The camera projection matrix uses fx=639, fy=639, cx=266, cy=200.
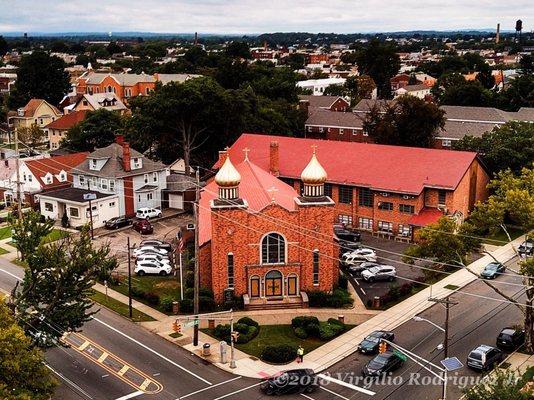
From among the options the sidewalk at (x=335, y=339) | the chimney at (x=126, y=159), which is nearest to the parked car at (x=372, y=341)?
the sidewalk at (x=335, y=339)

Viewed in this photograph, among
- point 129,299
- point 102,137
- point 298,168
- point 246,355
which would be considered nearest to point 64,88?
point 102,137

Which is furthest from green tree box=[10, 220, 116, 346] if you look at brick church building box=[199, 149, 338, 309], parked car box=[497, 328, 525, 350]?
parked car box=[497, 328, 525, 350]

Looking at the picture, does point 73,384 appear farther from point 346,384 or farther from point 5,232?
point 5,232

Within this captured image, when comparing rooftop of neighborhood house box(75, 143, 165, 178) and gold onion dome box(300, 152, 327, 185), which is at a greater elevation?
gold onion dome box(300, 152, 327, 185)

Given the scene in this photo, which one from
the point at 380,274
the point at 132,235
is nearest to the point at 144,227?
the point at 132,235

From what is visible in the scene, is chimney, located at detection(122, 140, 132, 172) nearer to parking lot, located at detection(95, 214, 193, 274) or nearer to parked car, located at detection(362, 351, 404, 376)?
parking lot, located at detection(95, 214, 193, 274)
